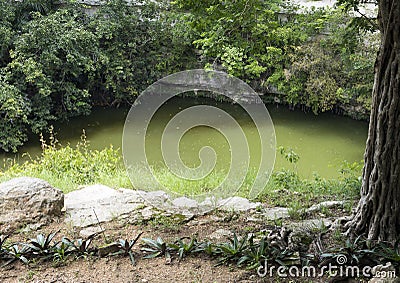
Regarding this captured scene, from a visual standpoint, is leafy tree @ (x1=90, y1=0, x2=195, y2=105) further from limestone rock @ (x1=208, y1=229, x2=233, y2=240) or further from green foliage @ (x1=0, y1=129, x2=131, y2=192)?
limestone rock @ (x1=208, y1=229, x2=233, y2=240)

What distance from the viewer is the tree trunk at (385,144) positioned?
2.50 meters

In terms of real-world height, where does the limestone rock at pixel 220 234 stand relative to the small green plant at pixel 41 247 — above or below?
above

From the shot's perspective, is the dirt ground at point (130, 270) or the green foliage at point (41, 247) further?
the green foliage at point (41, 247)

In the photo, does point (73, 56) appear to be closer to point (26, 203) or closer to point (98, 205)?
point (98, 205)

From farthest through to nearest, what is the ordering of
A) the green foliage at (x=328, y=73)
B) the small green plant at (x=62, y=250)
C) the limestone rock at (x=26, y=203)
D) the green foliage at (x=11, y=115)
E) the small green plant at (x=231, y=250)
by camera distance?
the green foliage at (x=328, y=73), the green foliage at (x=11, y=115), the limestone rock at (x=26, y=203), the small green plant at (x=62, y=250), the small green plant at (x=231, y=250)

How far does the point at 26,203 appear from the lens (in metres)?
3.21

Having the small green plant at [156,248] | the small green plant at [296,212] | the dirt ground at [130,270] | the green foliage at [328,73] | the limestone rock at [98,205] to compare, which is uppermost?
the green foliage at [328,73]

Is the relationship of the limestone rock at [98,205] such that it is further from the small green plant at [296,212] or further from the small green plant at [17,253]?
the small green plant at [296,212]

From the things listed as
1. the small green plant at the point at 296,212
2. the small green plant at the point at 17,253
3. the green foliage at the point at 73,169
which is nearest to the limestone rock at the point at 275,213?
the small green plant at the point at 296,212

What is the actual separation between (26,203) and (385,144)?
2309mm

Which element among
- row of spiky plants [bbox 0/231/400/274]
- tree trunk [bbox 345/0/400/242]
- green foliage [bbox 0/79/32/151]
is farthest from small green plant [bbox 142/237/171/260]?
green foliage [bbox 0/79/32/151]

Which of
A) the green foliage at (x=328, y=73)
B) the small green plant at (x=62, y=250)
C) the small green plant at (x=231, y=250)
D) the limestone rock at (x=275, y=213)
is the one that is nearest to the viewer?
the small green plant at (x=231, y=250)

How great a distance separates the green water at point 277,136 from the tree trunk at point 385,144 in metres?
4.31

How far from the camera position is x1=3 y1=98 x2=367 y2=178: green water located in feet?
25.9
